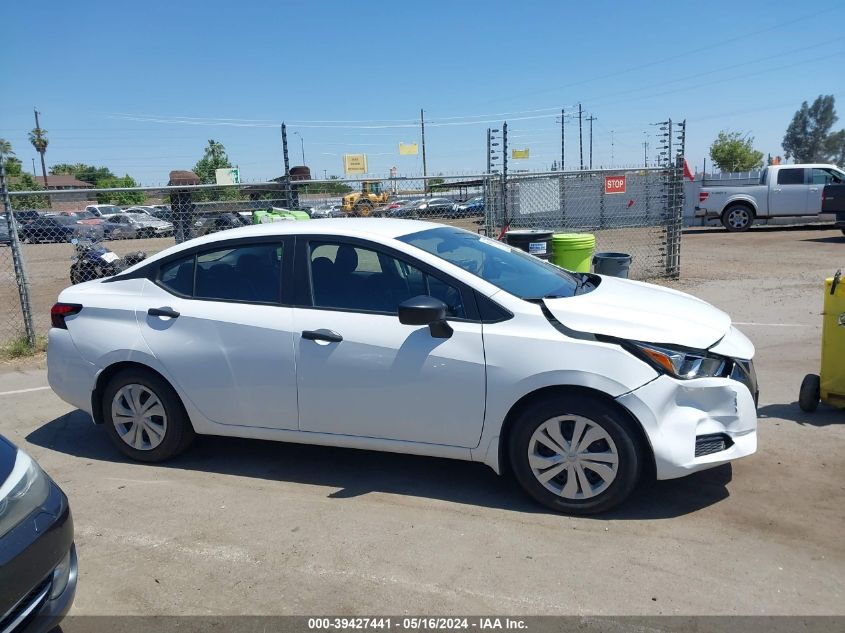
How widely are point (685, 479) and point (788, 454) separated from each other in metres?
0.85

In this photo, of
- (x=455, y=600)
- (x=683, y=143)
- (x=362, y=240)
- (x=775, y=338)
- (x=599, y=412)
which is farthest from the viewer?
(x=683, y=143)

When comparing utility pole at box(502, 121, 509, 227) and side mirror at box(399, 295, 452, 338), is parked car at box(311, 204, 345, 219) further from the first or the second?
side mirror at box(399, 295, 452, 338)

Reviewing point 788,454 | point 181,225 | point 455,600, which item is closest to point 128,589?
point 455,600

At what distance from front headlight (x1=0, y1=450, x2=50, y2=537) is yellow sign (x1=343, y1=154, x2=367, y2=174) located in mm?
9092

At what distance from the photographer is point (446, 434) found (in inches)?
164

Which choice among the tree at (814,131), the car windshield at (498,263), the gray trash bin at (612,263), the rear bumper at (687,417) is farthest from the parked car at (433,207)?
the tree at (814,131)

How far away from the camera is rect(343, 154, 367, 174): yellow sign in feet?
38.5

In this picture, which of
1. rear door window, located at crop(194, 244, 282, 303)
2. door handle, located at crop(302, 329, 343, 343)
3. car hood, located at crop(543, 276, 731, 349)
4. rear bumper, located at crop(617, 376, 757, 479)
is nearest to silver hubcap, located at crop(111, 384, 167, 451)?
rear door window, located at crop(194, 244, 282, 303)

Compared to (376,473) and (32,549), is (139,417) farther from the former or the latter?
(32,549)

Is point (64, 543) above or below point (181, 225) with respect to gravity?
below

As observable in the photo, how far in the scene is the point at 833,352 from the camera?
514 centimetres

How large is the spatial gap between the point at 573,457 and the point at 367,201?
336 inches

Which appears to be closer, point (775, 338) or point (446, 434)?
point (446, 434)

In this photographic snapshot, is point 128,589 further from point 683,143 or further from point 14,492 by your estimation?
point 683,143
